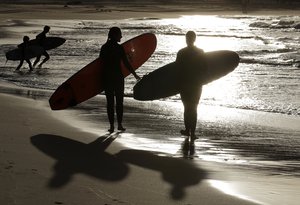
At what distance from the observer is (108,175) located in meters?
7.66

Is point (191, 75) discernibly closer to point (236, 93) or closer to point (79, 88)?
point (79, 88)

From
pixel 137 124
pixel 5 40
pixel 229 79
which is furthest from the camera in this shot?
pixel 5 40

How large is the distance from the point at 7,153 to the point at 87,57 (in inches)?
696

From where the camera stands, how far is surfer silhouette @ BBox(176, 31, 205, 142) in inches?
398

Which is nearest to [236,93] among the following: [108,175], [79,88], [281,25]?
[79,88]

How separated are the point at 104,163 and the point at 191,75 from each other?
2.31 metres

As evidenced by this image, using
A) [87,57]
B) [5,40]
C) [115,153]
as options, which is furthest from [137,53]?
[5,40]

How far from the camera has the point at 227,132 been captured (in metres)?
10.9

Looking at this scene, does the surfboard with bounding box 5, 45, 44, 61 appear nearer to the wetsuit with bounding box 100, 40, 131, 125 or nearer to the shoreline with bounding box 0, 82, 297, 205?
the shoreline with bounding box 0, 82, 297, 205

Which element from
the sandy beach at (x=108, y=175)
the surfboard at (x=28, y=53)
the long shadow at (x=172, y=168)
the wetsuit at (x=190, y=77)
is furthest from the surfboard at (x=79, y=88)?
the surfboard at (x=28, y=53)

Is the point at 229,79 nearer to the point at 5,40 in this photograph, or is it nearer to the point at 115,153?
the point at 115,153

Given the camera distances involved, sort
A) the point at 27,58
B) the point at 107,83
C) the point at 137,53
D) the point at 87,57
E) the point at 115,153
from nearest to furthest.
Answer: the point at 115,153, the point at 107,83, the point at 137,53, the point at 27,58, the point at 87,57

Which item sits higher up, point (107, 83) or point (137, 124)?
point (107, 83)

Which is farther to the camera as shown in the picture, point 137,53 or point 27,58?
point 27,58
